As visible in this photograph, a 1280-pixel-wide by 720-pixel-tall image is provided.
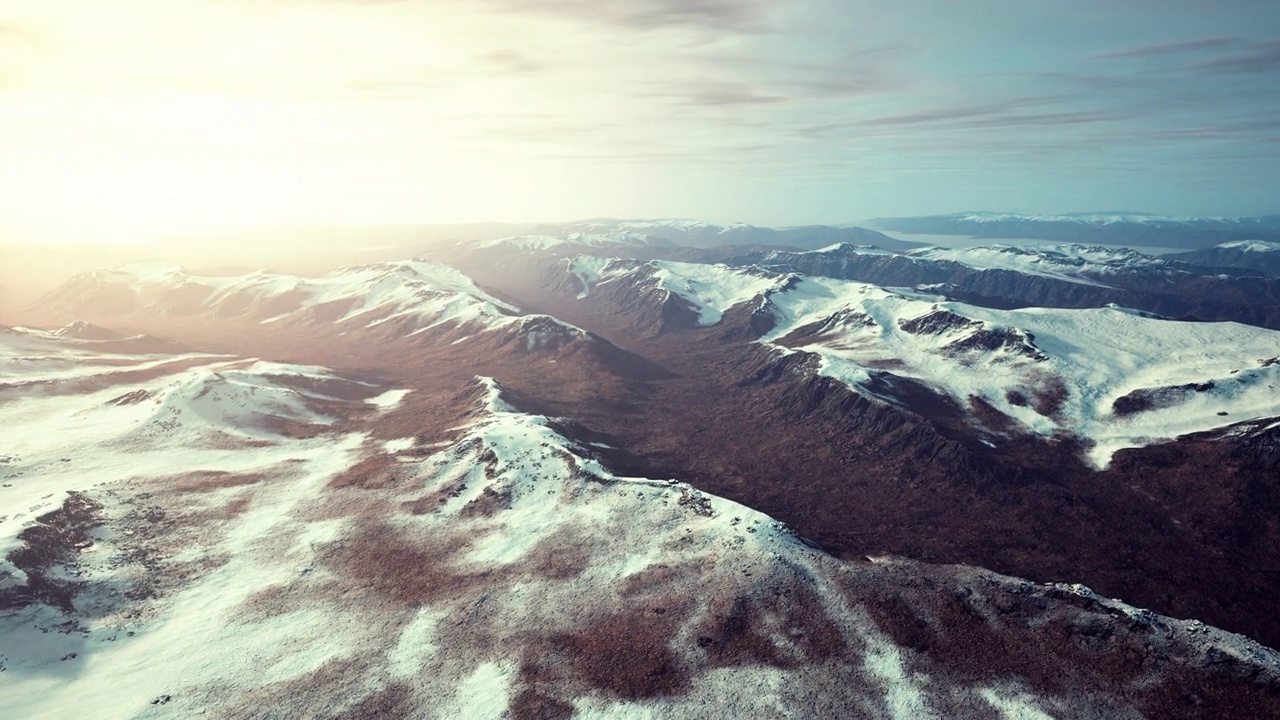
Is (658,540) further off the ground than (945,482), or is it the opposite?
(658,540)

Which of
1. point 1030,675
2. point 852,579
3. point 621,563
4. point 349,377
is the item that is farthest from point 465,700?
point 349,377

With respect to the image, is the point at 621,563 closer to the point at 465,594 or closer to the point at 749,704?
the point at 465,594

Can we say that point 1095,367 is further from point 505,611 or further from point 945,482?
point 505,611

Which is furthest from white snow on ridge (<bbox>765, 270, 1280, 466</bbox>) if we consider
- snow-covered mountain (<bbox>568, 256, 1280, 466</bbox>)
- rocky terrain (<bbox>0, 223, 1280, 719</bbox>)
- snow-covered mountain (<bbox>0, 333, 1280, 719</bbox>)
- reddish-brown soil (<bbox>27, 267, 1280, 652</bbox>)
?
snow-covered mountain (<bbox>0, 333, 1280, 719</bbox>)

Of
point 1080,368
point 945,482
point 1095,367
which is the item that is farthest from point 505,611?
point 1095,367

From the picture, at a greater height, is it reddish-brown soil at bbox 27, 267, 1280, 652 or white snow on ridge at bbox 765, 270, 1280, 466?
white snow on ridge at bbox 765, 270, 1280, 466

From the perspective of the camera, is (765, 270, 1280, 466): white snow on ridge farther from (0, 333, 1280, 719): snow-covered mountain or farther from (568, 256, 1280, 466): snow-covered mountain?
(0, 333, 1280, 719): snow-covered mountain
